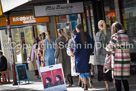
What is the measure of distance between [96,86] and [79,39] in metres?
2.08

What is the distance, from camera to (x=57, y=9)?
41.2 feet

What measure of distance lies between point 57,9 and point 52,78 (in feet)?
13.6

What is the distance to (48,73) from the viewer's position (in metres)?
8.92

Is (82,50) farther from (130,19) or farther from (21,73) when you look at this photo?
(21,73)

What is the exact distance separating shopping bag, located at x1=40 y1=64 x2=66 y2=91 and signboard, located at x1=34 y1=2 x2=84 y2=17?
3638 millimetres

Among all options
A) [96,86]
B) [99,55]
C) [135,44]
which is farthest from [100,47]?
[135,44]

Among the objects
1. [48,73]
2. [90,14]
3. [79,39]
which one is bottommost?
[48,73]

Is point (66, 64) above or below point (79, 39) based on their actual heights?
below

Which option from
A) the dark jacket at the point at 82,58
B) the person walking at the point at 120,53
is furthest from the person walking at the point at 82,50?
the person walking at the point at 120,53

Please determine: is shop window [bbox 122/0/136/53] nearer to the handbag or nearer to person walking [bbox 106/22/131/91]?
the handbag

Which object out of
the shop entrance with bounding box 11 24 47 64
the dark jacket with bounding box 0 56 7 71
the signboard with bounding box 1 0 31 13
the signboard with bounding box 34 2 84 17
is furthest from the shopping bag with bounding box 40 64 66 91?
the shop entrance with bounding box 11 24 47 64

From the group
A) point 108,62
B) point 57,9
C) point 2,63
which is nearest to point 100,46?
point 108,62

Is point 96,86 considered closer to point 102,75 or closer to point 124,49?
point 102,75

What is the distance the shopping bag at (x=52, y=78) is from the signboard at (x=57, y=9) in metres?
3.64
